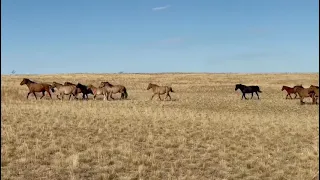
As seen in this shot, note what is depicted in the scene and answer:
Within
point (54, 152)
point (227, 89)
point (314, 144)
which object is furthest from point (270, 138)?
point (227, 89)

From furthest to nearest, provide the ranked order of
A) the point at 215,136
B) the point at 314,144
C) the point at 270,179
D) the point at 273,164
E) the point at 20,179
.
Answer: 1. the point at 215,136
2. the point at 314,144
3. the point at 273,164
4. the point at 270,179
5. the point at 20,179

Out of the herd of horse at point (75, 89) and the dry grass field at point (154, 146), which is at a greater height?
the herd of horse at point (75, 89)

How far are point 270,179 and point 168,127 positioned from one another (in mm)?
8808

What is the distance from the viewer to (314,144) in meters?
16.0

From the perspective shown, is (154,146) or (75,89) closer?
(154,146)

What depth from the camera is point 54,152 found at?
13242 mm

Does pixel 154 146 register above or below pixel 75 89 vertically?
below

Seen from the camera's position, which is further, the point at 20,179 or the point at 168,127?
the point at 168,127

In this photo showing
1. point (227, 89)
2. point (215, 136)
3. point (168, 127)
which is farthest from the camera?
point (227, 89)

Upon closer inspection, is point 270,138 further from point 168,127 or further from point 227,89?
point 227,89

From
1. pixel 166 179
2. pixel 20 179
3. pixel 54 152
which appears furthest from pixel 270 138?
pixel 20 179

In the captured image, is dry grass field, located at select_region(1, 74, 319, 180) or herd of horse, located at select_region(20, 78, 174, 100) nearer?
dry grass field, located at select_region(1, 74, 319, 180)

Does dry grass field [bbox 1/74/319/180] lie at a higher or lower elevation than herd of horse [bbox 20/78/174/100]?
lower

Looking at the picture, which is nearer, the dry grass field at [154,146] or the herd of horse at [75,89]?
the dry grass field at [154,146]
